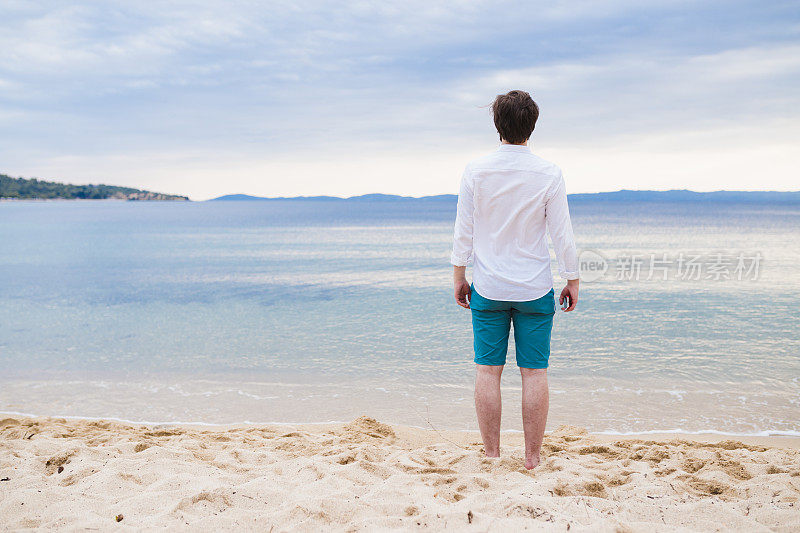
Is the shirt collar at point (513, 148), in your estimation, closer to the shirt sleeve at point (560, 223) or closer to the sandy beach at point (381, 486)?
the shirt sleeve at point (560, 223)

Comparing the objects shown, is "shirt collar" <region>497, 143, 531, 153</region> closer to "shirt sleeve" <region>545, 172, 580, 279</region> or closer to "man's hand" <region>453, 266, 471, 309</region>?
"shirt sleeve" <region>545, 172, 580, 279</region>

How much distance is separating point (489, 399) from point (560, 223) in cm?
117

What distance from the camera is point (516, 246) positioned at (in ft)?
10.5

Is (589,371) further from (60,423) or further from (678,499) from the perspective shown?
(60,423)

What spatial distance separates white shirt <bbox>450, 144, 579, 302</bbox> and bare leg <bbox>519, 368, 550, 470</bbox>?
1.73 ft

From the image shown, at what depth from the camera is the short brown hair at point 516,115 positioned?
3.11 metres

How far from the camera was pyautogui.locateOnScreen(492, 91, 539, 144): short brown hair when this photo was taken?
3.11 m

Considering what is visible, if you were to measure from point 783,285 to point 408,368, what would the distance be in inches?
447

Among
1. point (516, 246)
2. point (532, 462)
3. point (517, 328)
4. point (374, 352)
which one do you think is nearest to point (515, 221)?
point (516, 246)

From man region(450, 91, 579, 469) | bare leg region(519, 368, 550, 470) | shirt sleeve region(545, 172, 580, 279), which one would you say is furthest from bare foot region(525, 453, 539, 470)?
shirt sleeve region(545, 172, 580, 279)

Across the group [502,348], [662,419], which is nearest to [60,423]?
[502,348]

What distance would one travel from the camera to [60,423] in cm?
514

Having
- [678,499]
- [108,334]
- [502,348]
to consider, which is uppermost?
[502,348]

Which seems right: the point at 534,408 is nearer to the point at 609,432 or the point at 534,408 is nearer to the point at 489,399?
the point at 489,399
